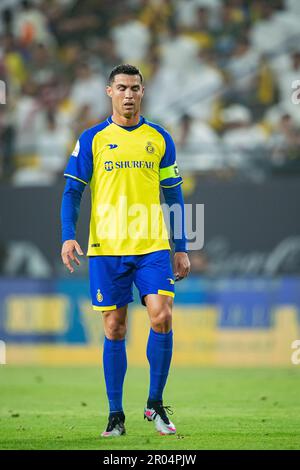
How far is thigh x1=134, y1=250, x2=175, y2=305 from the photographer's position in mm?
6457

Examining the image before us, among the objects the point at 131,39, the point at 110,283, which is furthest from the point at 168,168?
the point at 131,39

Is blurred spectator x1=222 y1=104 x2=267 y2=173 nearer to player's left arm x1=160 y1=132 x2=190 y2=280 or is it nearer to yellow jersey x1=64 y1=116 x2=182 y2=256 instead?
player's left arm x1=160 y1=132 x2=190 y2=280

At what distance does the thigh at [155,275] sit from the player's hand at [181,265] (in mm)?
237

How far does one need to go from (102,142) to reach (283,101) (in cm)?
997

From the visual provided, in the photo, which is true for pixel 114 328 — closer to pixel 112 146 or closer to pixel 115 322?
pixel 115 322

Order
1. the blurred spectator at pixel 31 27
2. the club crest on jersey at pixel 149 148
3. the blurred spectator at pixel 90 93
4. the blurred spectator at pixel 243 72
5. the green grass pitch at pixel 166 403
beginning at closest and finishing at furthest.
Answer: the green grass pitch at pixel 166 403 < the club crest on jersey at pixel 149 148 < the blurred spectator at pixel 243 72 < the blurred spectator at pixel 90 93 < the blurred spectator at pixel 31 27

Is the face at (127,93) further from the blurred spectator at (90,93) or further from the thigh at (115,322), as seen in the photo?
the blurred spectator at (90,93)

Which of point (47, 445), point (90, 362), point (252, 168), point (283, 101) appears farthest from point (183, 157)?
point (47, 445)

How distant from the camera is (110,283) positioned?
6570 millimetres

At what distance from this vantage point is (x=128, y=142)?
664 cm

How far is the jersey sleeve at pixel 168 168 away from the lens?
6.79 meters

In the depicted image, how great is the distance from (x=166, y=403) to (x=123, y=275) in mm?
2581

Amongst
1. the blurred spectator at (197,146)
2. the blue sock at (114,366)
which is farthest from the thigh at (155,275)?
the blurred spectator at (197,146)

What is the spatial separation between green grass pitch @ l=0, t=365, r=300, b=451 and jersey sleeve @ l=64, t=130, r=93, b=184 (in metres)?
1.75
